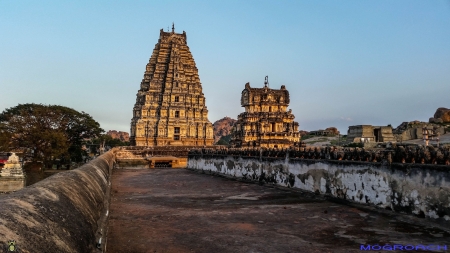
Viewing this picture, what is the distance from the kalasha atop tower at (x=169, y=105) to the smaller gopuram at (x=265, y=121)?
33.2ft

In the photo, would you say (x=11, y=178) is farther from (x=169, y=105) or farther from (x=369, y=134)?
(x=369, y=134)

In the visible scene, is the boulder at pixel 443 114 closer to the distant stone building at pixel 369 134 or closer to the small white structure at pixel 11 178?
the distant stone building at pixel 369 134

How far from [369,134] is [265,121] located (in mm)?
11820

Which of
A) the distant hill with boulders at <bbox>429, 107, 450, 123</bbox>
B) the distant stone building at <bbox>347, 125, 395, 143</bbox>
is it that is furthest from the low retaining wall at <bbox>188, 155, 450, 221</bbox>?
the distant hill with boulders at <bbox>429, 107, 450, 123</bbox>

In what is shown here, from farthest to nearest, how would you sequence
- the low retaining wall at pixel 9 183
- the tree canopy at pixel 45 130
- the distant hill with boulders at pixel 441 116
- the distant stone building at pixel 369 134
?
the distant hill with boulders at pixel 441 116, the tree canopy at pixel 45 130, the distant stone building at pixel 369 134, the low retaining wall at pixel 9 183

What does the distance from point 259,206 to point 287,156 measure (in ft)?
16.4

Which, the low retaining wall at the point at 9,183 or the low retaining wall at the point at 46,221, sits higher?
the low retaining wall at the point at 46,221

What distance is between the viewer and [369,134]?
38.5 m

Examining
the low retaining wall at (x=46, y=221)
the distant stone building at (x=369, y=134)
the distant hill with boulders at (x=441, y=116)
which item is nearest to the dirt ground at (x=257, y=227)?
the low retaining wall at (x=46, y=221)

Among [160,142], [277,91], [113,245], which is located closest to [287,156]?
[113,245]

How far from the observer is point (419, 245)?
19.4ft

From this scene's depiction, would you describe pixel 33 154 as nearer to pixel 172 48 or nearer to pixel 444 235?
pixel 172 48

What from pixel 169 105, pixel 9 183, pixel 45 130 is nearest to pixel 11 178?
pixel 9 183

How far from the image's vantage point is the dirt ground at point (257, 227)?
592 cm
